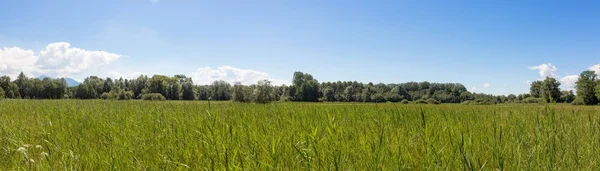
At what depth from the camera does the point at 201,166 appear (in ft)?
7.41

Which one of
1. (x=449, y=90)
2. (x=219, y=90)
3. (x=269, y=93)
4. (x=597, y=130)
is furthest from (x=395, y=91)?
(x=597, y=130)

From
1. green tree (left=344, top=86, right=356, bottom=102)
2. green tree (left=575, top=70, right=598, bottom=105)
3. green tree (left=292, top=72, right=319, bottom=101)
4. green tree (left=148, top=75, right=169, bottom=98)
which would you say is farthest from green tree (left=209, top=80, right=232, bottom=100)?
green tree (left=575, top=70, right=598, bottom=105)

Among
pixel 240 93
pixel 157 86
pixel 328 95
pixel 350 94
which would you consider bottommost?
pixel 240 93

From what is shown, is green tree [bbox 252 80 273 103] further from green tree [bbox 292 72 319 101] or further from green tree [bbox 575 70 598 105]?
green tree [bbox 575 70 598 105]

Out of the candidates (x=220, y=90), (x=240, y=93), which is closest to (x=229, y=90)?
(x=220, y=90)

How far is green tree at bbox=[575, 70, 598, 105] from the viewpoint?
255 feet

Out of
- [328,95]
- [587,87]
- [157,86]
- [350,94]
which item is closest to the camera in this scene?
[587,87]

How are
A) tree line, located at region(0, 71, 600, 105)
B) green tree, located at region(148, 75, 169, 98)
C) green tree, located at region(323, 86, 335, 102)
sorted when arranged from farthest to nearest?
green tree, located at region(323, 86, 335, 102), green tree, located at region(148, 75, 169, 98), tree line, located at region(0, 71, 600, 105)

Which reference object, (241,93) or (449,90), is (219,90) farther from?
(449,90)

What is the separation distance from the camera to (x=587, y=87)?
264 feet

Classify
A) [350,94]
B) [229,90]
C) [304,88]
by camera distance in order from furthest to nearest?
[350,94]
[229,90]
[304,88]

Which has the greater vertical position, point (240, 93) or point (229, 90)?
point (229, 90)

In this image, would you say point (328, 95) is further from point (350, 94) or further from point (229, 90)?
point (229, 90)

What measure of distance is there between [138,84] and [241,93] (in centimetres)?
11424
